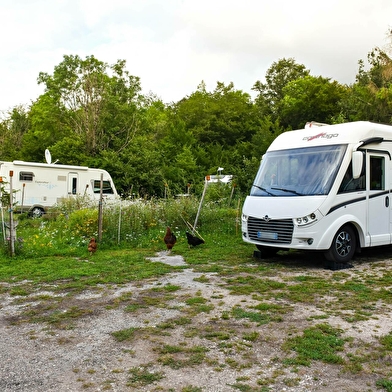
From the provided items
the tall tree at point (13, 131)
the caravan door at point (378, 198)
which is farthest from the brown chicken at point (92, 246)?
the tall tree at point (13, 131)

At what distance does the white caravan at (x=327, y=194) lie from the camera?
841 centimetres

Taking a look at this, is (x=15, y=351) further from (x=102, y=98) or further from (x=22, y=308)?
(x=102, y=98)

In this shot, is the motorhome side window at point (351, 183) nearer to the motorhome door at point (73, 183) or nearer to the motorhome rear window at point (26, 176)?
the motorhome door at point (73, 183)

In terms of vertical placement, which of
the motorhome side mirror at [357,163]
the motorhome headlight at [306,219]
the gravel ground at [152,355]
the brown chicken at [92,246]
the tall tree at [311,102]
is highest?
the tall tree at [311,102]

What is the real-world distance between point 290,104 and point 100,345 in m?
38.7

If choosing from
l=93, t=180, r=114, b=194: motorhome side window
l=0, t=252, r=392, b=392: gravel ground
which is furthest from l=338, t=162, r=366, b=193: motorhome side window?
l=93, t=180, r=114, b=194: motorhome side window

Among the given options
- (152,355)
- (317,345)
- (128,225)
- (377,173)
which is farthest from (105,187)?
(317,345)

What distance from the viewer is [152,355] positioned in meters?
4.20

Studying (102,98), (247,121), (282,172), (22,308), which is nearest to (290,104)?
(247,121)

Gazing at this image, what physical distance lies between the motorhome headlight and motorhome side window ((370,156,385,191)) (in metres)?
1.72

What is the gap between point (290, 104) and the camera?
40.8 meters

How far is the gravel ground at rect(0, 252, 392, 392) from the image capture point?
3625 mm

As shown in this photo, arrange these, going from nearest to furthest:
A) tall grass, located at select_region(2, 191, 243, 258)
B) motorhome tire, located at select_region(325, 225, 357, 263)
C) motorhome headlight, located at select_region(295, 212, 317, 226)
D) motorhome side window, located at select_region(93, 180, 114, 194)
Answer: motorhome headlight, located at select_region(295, 212, 317, 226), motorhome tire, located at select_region(325, 225, 357, 263), tall grass, located at select_region(2, 191, 243, 258), motorhome side window, located at select_region(93, 180, 114, 194)

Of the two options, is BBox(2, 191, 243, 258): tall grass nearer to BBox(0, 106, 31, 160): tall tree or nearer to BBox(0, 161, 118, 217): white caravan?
BBox(0, 161, 118, 217): white caravan
